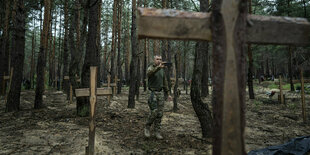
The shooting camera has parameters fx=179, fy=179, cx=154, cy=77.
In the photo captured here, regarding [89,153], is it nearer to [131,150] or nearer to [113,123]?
[131,150]

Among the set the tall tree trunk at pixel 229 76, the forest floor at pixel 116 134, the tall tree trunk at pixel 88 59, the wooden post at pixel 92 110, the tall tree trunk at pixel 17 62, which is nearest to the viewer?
the tall tree trunk at pixel 229 76

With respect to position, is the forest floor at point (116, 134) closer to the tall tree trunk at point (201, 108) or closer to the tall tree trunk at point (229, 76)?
the tall tree trunk at point (201, 108)

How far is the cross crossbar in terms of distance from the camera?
1453 millimetres

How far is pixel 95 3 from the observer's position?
21.2 ft

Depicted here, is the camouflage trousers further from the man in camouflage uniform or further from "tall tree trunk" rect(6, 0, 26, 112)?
"tall tree trunk" rect(6, 0, 26, 112)

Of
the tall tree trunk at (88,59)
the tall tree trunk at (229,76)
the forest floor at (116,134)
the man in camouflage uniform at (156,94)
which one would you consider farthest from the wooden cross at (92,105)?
the tall tree trunk at (88,59)

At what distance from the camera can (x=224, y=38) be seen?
1396 millimetres

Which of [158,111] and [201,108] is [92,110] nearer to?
[158,111]

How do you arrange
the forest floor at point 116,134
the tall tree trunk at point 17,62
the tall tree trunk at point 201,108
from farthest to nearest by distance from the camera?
the tall tree trunk at point 17,62, the tall tree trunk at point 201,108, the forest floor at point 116,134

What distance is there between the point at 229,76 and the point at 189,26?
52 cm

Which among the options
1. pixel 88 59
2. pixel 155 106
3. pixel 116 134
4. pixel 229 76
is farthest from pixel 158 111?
pixel 88 59

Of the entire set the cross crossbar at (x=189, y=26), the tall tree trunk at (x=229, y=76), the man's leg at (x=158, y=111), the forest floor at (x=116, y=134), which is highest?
the cross crossbar at (x=189, y=26)

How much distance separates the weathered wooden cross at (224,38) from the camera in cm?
137

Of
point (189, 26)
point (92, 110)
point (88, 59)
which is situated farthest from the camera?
point (88, 59)
